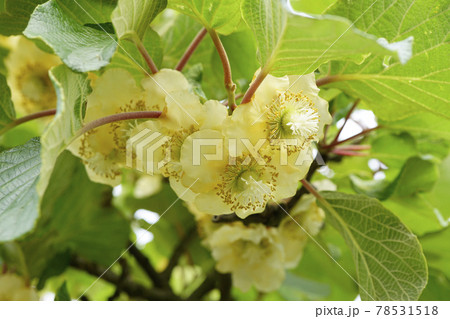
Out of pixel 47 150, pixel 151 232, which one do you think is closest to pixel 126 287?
pixel 151 232

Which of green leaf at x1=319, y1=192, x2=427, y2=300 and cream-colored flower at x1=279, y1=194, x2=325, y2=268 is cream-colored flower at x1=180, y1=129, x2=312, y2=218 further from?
cream-colored flower at x1=279, y1=194, x2=325, y2=268

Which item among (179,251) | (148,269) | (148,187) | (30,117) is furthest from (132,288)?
(30,117)

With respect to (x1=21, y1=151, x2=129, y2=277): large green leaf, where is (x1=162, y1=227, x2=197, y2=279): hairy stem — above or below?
below

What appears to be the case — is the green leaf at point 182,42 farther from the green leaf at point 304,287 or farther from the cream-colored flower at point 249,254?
the green leaf at point 304,287

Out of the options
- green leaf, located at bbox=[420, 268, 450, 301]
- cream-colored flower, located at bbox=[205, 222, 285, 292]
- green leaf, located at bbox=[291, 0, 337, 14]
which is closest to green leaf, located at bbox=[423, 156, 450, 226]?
green leaf, located at bbox=[420, 268, 450, 301]

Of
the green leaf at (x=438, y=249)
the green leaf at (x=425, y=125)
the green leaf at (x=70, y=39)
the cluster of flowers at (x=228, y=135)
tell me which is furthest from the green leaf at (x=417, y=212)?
the green leaf at (x=70, y=39)

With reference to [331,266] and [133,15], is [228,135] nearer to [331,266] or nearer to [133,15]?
[133,15]
